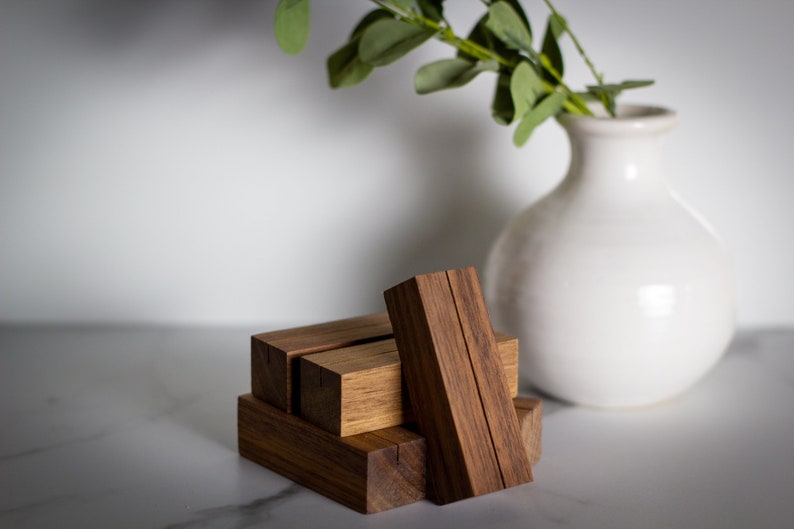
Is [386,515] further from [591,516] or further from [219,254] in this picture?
Answer: [219,254]

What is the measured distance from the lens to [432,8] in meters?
0.97

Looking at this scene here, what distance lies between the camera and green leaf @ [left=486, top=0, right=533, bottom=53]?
0.86 m

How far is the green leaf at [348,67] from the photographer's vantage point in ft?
3.13

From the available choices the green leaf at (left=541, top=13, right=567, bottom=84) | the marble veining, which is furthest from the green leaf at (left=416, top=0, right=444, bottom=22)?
the marble veining

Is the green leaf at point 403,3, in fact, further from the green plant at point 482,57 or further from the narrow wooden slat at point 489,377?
the narrow wooden slat at point 489,377

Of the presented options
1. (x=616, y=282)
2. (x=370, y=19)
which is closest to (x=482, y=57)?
(x=370, y=19)

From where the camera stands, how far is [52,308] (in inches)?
46.3

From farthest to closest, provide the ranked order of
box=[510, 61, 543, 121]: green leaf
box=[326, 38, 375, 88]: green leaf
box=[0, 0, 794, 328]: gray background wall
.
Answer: box=[0, 0, 794, 328]: gray background wall < box=[326, 38, 375, 88]: green leaf < box=[510, 61, 543, 121]: green leaf

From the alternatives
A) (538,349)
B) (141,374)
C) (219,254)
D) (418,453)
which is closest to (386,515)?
(418,453)

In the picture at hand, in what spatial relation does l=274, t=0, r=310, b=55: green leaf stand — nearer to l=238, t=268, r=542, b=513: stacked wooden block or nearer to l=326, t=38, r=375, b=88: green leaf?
l=326, t=38, r=375, b=88: green leaf

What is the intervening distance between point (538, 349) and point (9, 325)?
0.63 metres

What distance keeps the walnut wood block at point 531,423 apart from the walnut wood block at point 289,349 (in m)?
0.12

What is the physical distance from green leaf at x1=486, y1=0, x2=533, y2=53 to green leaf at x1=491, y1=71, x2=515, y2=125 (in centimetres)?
4

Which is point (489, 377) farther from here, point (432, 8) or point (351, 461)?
point (432, 8)
